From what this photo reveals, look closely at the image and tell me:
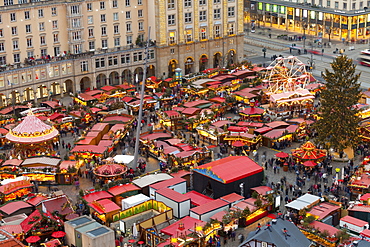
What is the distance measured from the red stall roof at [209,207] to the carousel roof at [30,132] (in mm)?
28255

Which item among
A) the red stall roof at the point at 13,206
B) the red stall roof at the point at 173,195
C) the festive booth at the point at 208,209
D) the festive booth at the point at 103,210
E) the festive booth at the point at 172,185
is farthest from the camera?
the festive booth at the point at 172,185

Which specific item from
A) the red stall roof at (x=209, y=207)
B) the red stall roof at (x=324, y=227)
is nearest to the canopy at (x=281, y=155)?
the red stall roof at (x=209, y=207)

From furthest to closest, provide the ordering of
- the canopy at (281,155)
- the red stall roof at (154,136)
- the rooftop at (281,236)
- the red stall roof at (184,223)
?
the red stall roof at (154,136) → the canopy at (281,155) → the red stall roof at (184,223) → the rooftop at (281,236)

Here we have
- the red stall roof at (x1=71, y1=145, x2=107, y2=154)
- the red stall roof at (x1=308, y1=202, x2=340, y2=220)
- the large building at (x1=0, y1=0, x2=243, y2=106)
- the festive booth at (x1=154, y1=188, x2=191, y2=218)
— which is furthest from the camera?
the large building at (x1=0, y1=0, x2=243, y2=106)

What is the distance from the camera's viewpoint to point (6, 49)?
120625mm

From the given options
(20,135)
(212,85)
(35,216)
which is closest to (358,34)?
(212,85)

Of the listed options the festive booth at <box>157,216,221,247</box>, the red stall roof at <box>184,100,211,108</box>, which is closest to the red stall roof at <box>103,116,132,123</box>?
the red stall roof at <box>184,100,211,108</box>

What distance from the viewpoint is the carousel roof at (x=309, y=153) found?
305 ft

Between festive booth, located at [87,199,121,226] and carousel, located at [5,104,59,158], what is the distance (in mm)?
18811

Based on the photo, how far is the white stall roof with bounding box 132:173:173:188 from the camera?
278 feet

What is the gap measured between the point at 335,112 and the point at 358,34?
7564 centimetres

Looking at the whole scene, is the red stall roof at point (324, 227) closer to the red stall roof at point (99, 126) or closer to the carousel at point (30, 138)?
the carousel at point (30, 138)

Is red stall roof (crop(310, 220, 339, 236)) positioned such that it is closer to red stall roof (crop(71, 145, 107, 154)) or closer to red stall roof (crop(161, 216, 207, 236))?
red stall roof (crop(161, 216, 207, 236))

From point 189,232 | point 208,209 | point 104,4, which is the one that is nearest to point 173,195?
point 208,209
